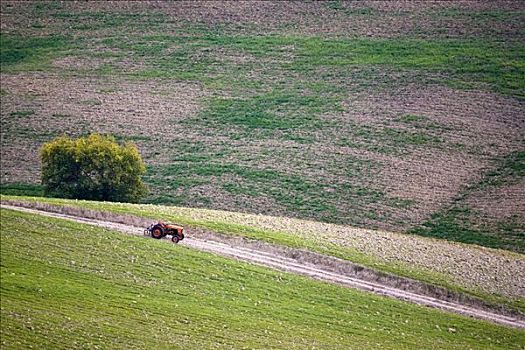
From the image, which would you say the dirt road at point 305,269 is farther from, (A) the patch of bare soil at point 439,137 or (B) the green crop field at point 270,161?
(A) the patch of bare soil at point 439,137

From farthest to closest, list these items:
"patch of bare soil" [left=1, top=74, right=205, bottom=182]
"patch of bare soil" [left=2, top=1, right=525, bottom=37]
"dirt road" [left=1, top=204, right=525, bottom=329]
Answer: "patch of bare soil" [left=2, top=1, right=525, bottom=37]
"patch of bare soil" [left=1, top=74, right=205, bottom=182]
"dirt road" [left=1, top=204, right=525, bottom=329]

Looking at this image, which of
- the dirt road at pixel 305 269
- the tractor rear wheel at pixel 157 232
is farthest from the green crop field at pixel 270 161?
the tractor rear wheel at pixel 157 232

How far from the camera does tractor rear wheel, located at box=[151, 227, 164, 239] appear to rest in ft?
159

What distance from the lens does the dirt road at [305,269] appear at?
1772 inches

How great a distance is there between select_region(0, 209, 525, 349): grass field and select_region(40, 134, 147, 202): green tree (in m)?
10.9

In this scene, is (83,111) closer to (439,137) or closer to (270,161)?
(270,161)

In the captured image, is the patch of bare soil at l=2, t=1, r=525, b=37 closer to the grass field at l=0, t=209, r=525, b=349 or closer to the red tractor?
the red tractor

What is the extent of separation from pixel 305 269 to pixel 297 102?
109ft

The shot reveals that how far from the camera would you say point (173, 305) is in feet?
133

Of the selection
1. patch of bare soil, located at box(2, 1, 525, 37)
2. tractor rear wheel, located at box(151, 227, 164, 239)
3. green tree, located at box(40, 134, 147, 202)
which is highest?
patch of bare soil, located at box(2, 1, 525, 37)

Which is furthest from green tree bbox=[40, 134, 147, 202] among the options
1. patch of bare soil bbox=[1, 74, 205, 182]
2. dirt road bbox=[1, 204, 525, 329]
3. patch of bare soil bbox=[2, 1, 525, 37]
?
patch of bare soil bbox=[2, 1, 525, 37]

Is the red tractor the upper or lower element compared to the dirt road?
upper

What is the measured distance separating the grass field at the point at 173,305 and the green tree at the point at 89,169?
10922mm

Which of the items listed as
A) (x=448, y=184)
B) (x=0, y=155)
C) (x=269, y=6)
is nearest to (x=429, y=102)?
(x=448, y=184)
